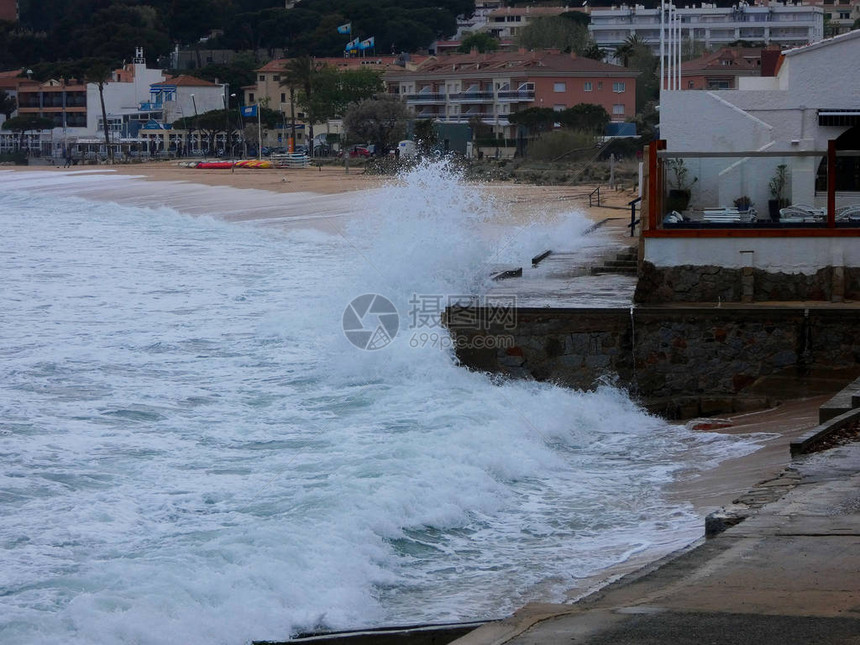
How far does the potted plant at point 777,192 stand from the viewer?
14.5 m

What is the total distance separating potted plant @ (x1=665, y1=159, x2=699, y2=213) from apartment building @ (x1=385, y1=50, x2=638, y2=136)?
6400 cm

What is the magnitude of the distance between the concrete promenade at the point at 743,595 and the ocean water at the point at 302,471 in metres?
1.22

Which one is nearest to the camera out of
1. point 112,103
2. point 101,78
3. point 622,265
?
point 622,265

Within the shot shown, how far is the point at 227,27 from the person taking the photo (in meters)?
147

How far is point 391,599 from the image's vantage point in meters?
8.17

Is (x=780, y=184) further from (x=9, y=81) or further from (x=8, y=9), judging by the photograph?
(x=8, y=9)

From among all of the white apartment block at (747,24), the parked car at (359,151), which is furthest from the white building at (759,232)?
the white apartment block at (747,24)

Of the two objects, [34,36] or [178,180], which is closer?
[178,180]

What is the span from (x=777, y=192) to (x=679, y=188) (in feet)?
3.64

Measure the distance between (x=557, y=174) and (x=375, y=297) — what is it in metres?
37.4

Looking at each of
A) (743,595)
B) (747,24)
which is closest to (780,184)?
(743,595)

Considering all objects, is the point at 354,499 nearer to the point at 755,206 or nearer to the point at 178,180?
the point at 755,206

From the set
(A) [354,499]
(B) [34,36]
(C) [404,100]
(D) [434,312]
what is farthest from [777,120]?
(B) [34,36]

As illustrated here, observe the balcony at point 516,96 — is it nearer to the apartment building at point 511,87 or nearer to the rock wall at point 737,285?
the apartment building at point 511,87
